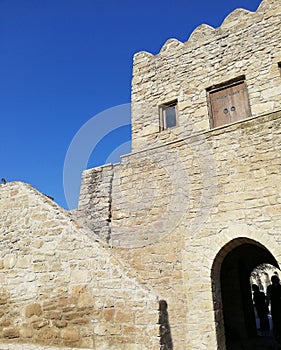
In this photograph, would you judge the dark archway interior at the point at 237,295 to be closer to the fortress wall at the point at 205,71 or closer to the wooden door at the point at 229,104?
the wooden door at the point at 229,104

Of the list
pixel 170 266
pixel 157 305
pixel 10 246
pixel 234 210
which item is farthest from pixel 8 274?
→ pixel 234 210

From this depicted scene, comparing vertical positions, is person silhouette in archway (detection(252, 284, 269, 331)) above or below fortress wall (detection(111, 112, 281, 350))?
below

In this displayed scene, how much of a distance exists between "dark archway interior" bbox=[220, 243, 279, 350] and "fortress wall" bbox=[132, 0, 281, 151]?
3.64 m

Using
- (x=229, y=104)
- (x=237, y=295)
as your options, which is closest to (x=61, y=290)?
(x=229, y=104)

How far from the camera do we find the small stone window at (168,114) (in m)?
7.78

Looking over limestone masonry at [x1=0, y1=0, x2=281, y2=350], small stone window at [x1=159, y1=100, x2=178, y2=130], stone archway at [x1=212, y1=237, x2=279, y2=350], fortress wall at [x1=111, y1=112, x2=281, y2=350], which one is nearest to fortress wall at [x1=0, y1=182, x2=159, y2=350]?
limestone masonry at [x1=0, y1=0, x2=281, y2=350]

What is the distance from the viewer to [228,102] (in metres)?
7.21

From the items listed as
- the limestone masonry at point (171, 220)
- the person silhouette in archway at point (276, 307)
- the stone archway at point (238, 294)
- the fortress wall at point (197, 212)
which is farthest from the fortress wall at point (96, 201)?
the person silhouette in archway at point (276, 307)

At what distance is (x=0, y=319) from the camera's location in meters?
4.64

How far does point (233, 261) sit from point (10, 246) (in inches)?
235

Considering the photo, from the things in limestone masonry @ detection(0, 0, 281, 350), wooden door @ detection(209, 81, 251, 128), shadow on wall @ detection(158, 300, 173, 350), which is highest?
wooden door @ detection(209, 81, 251, 128)

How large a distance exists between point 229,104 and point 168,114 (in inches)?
59.7

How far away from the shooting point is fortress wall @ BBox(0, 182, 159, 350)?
3.92 meters

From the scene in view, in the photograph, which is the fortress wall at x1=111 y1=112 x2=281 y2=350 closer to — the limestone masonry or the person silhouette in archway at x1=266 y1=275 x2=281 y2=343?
the limestone masonry
